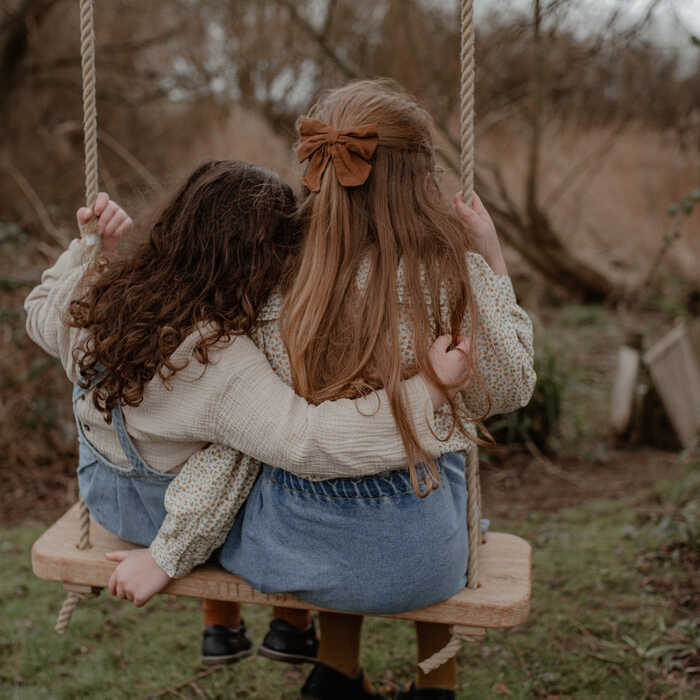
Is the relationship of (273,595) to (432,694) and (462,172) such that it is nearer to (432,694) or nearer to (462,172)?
(432,694)

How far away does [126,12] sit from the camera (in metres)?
7.79

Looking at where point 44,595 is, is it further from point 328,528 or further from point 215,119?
point 215,119

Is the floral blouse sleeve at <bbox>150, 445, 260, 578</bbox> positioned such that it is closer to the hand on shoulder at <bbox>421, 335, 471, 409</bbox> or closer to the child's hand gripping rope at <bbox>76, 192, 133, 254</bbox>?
the hand on shoulder at <bbox>421, 335, 471, 409</bbox>

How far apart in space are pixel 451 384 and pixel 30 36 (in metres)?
5.12

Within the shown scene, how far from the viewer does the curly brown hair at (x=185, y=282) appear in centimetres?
164

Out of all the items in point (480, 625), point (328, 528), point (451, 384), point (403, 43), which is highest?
point (403, 43)

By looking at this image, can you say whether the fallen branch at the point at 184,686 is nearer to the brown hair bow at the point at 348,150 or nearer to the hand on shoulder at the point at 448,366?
the hand on shoulder at the point at 448,366

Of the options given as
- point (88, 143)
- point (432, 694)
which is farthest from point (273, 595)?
point (88, 143)

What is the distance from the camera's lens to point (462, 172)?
171 centimetres

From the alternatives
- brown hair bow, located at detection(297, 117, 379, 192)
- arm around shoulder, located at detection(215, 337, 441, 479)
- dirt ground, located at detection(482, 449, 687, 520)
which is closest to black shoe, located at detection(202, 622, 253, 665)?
arm around shoulder, located at detection(215, 337, 441, 479)

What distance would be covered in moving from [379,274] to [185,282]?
0.40 meters

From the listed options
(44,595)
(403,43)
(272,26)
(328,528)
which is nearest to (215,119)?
(272,26)

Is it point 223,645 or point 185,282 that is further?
point 223,645

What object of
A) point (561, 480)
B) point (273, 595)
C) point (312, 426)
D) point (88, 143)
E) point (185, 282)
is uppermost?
point (88, 143)
